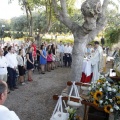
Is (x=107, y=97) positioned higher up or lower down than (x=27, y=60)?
higher up

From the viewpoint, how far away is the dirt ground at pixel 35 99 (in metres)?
7.30

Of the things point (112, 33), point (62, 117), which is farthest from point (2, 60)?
point (112, 33)

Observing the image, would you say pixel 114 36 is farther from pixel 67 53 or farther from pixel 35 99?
pixel 35 99

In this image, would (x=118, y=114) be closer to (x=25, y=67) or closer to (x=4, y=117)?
(x=4, y=117)

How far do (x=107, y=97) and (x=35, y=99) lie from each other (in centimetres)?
487

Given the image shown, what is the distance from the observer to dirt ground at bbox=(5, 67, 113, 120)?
7298mm

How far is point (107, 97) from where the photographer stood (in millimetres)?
4277

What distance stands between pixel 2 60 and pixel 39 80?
13.1 ft

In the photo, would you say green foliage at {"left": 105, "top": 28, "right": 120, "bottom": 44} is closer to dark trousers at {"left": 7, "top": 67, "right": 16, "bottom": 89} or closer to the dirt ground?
the dirt ground

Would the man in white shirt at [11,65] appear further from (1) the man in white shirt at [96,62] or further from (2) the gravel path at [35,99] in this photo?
(1) the man in white shirt at [96,62]

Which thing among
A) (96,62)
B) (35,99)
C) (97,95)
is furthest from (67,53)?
(97,95)

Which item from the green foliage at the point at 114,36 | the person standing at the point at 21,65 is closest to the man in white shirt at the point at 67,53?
the person standing at the point at 21,65

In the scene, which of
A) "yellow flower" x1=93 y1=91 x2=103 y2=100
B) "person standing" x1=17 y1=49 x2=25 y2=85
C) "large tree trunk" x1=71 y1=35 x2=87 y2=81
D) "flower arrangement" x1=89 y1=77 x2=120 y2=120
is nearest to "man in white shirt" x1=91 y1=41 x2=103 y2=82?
"large tree trunk" x1=71 y1=35 x2=87 y2=81

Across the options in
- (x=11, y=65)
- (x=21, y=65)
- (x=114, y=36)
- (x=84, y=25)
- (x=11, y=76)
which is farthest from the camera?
(x=114, y=36)
